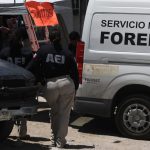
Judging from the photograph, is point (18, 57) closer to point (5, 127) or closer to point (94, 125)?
point (5, 127)

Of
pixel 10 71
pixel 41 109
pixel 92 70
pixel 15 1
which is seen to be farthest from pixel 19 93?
pixel 15 1

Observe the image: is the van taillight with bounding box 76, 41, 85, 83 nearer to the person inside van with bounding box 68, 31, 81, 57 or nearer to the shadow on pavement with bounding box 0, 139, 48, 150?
the person inside van with bounding box 68, 31, 81, 57

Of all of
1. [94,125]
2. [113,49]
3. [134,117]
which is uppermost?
[113,49]

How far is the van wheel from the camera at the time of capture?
790 cm

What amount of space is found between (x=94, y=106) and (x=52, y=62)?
1392 millimetres

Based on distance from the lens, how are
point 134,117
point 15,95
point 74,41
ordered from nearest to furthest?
point 15,95
point 134,117
point 74,41

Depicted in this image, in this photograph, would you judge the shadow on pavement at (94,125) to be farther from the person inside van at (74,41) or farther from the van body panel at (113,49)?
the person inside van at (74,41)

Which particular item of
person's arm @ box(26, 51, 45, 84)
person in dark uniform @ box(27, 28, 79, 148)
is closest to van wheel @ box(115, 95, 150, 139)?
person in dark uniform @ box(27, 28, 79, 148)

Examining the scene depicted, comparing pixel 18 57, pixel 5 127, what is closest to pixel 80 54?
pixel 18 57

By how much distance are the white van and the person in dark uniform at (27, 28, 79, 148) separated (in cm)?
87

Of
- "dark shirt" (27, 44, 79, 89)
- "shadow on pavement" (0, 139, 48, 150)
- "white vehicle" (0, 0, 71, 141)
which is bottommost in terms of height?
"shadow on pavement" (0, 139, 48, 150)

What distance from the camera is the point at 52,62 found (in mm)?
7074

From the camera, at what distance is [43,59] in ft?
23.3

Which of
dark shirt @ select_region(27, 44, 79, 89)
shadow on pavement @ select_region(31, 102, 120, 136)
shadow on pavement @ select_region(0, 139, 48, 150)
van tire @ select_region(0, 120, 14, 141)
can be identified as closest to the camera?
dark shirt @ select_region(27, 44, 79, 89)
